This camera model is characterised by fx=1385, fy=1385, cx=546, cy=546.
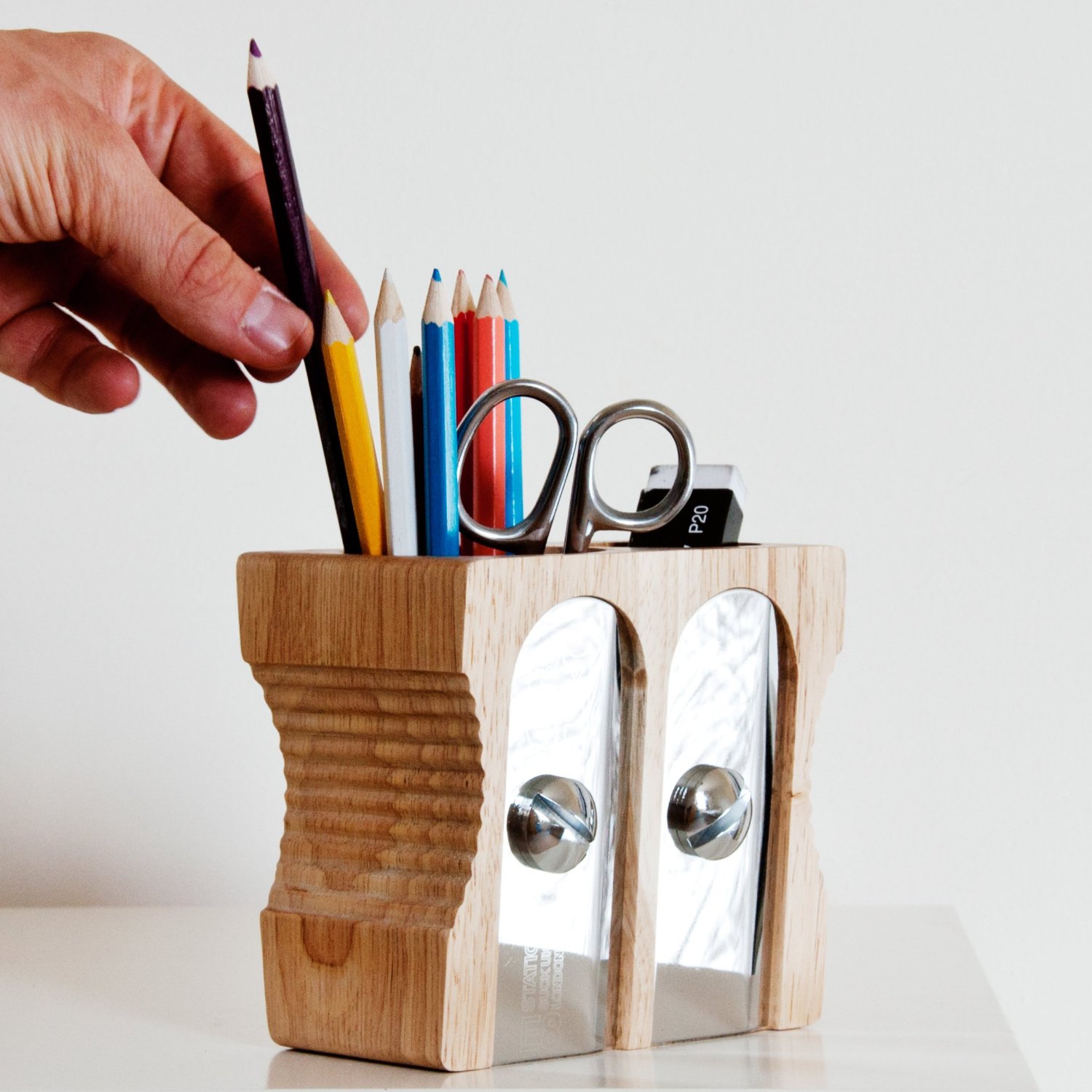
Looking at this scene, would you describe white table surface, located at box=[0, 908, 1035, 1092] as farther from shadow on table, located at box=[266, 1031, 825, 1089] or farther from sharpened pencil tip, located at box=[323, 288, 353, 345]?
sharpened pencil tip, located at box=[323, 288, 353, 345]

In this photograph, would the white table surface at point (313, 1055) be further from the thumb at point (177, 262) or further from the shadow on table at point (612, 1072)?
the thumb at point (177, 262)

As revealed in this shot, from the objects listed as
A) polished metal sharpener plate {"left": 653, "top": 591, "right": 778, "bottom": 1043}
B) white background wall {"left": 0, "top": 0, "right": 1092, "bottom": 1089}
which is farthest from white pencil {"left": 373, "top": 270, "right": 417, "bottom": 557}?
white background wall {"left": 0, "top": 0, "right": 1092, "bottom": 1089}

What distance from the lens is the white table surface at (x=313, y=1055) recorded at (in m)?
0.43

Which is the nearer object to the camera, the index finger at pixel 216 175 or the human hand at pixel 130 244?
the human hand at pixel 130 244

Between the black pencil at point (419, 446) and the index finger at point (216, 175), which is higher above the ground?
the index finger at point (216, 175)

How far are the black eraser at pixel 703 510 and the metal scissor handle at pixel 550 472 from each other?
0.14ft

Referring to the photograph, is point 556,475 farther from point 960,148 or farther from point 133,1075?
point 960,148

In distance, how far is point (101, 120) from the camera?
0.43m

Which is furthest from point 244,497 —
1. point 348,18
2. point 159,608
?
point 348,18

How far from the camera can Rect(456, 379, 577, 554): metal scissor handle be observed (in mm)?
450

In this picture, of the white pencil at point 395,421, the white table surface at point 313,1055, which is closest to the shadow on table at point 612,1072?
the white table surface at point 313,1055

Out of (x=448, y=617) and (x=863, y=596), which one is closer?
(x=448, y=617)

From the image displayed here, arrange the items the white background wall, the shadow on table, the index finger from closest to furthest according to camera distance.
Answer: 1. the shadow on table
2. the index finger
3. the white background wall

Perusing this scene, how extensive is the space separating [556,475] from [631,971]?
0.17 meters
